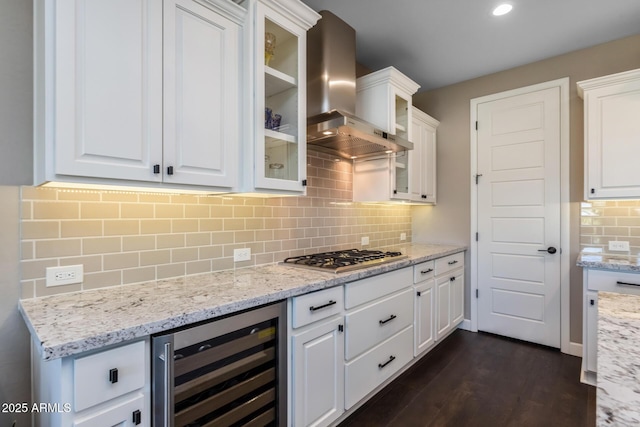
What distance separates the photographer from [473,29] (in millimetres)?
2588

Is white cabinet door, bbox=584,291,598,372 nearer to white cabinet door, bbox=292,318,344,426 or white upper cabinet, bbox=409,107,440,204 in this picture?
white upper cabinet, bbox=409,107,440,204

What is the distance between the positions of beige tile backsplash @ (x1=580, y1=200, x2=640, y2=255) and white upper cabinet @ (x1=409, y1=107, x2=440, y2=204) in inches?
54.9

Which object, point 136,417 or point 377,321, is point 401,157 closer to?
point 377,321

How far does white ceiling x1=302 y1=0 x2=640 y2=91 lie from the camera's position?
230 cm

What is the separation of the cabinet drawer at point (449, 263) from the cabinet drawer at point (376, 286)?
1.87 ft

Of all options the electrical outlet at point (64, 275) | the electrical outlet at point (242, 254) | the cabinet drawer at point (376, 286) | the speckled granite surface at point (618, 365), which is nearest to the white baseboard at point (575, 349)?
the cabinet drawer at point (376, 286)

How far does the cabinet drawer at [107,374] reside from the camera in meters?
0.95

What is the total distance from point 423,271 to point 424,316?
15.5 inches

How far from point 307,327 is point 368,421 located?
2.84ft

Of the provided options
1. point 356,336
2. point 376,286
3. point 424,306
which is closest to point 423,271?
point 424,306

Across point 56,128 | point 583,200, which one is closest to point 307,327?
point 56,128

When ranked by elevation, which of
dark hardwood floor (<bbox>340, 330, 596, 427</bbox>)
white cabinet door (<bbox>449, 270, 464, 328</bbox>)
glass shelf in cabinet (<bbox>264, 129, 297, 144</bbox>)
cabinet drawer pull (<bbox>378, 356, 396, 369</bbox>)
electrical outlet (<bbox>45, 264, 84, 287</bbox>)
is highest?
glass shelf in cabinet (<bbox>264, 129, 297, 144</bbox>)

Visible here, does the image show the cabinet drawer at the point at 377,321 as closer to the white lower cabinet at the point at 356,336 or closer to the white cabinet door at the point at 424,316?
the white lower cabinet at the point at 356,336

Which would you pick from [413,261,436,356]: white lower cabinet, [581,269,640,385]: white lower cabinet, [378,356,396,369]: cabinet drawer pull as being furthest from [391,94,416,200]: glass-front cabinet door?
[581,269,640,385]: white lower cabinet
